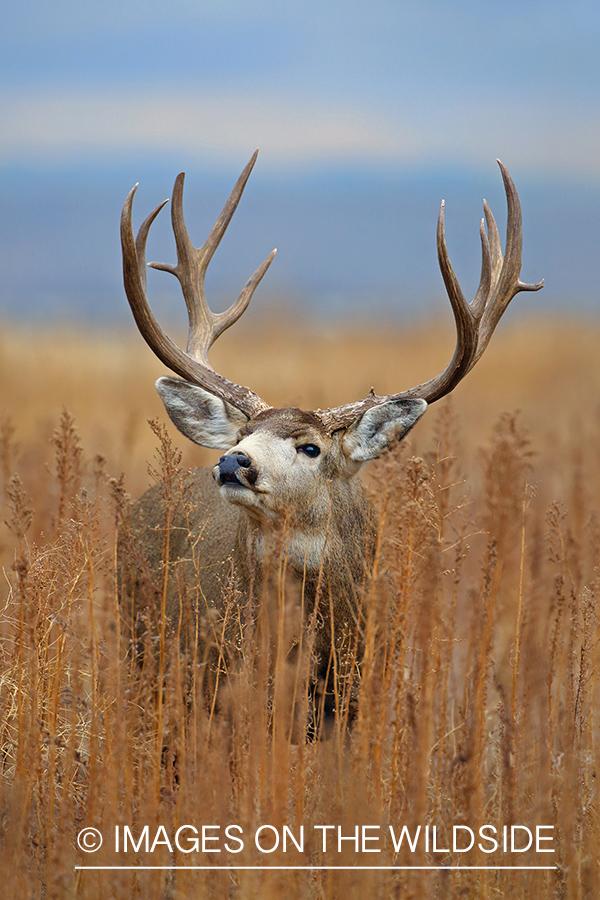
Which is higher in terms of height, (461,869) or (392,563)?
(392,563)

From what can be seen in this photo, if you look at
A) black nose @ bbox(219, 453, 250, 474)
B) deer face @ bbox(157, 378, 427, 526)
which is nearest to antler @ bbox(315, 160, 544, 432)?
deer face @ bbox(157, 378, 427, 526)

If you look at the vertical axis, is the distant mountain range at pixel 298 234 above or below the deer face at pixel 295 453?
above

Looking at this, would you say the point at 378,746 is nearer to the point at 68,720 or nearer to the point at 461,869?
the point at 461,869

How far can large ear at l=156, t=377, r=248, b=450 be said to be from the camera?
5.30m

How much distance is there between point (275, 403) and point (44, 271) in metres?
132

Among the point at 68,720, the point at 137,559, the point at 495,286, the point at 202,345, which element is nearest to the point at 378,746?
the point at 137,559

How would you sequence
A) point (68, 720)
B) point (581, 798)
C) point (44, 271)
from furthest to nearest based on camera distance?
1. point (44, 271)
2. point (68, 720)
3. point (581, 798)

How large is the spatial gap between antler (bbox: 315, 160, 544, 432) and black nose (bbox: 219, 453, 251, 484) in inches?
26.8

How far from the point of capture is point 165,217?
96625mm

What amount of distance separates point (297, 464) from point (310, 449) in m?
0.13

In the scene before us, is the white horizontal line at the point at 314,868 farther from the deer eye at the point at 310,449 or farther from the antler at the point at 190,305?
the antler at the point at 190,305

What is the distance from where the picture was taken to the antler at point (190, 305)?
510cm

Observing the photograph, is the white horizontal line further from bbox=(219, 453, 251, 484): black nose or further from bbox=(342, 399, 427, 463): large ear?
bbox=(342, 399, 427, 463): large ear

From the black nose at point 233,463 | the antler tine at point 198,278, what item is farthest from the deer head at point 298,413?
the antler tine at point 198,278
